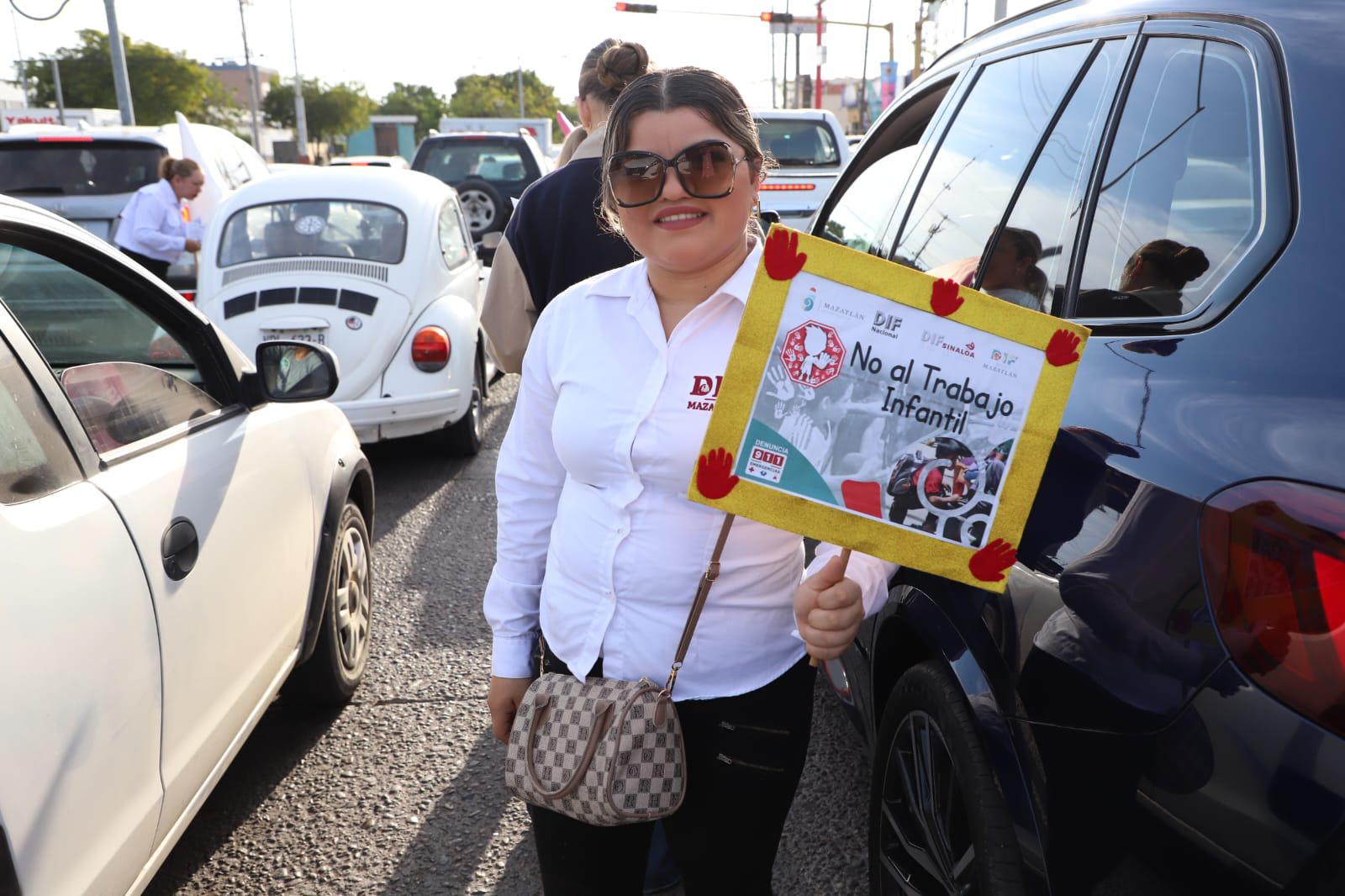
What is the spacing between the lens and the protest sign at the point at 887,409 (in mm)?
1421

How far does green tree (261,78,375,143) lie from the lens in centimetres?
7300

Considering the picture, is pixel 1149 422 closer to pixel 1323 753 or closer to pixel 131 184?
pixel 1323 753

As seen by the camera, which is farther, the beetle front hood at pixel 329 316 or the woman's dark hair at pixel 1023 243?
the beetle front hood at pixel 329 316

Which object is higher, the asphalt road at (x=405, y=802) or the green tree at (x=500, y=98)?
the green tree at (x=500, y=98)

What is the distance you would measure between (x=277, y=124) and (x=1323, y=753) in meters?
87.1

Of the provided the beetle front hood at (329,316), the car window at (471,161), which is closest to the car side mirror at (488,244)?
the beetle front hood at (329,316)

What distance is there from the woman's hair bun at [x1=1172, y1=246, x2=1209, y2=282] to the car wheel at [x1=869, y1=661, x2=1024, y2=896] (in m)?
0.77

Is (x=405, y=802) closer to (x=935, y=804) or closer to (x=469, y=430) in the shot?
(x=935, y=804)

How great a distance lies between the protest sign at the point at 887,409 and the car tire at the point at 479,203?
11.3 metres

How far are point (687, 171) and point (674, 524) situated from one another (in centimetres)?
55

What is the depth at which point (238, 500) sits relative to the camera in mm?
2873

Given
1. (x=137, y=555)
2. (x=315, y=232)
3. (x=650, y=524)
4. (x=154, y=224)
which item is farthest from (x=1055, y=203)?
(x=154, y=224)

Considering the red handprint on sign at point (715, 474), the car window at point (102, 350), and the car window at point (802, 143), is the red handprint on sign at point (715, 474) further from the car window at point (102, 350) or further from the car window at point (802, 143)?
the car window at point (802, 143)

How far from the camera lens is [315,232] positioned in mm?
6922
